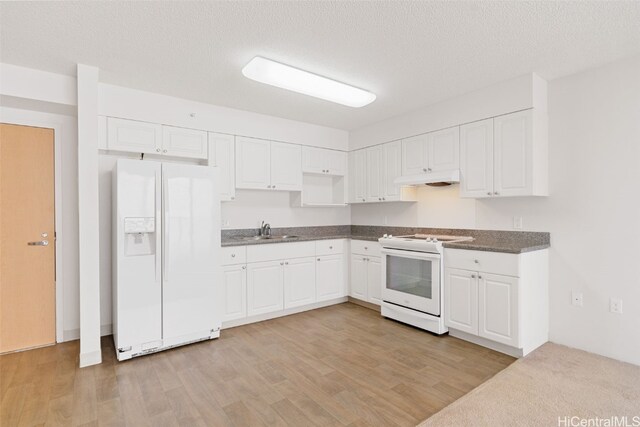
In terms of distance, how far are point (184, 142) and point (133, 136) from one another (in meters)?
0.47

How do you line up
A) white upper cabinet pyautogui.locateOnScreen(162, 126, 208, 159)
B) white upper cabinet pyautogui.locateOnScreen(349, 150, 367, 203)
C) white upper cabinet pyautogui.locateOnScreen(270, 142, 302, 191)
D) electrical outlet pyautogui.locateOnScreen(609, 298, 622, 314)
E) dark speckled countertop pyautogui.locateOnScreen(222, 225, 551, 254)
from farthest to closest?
white upper cabinet pyautogui.locateOnScreen(349, 150, 367, 203) → white upper cabinet pyautogui.locateOnScreen(270, 142, 302, 191) → white upper cabinet pyautogui.locateOnScreen(162, 126, 208, 159) → dark speckled countertop pyautogui.locateOnScreen(222, 225, 551, 254) → electrical outlet pyautogui.locateOnScreen(609, 298, 622, 314)

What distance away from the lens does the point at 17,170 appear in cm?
310

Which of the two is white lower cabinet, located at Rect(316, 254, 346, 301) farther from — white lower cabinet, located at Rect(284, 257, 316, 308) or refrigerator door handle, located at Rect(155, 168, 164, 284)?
refrigerator door handle, located at Rect(155, 168, 164, 284)

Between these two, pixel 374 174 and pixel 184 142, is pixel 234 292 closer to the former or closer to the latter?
pixel 184 142

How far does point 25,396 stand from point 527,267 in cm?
388

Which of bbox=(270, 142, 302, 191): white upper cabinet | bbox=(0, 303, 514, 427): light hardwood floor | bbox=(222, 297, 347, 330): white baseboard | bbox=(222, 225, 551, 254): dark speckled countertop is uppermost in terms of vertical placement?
bbox=(270, 142, 302, 191): white upper cabinet

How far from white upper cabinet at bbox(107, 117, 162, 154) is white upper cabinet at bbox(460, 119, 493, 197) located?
3091mm

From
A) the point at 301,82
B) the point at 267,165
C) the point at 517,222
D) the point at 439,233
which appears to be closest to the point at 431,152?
the point at 439,233

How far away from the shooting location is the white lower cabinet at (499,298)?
2.83 metres

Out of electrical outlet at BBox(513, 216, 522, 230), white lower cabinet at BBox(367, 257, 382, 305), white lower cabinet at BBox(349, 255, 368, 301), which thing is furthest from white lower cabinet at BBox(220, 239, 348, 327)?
electrical outlet at BBox(513, 216, 522, 230)

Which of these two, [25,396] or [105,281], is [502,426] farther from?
[105,281]

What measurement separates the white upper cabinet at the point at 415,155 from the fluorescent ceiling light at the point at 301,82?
3.27 feet

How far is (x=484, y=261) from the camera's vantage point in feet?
9.95

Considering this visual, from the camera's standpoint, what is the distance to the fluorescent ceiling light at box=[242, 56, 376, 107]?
2.62 metres
